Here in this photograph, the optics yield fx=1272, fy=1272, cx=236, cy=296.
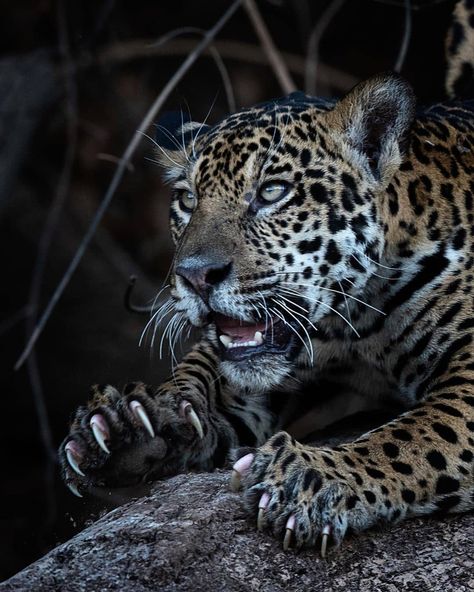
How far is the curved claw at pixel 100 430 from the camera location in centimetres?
475

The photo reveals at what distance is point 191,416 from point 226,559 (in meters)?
1.12

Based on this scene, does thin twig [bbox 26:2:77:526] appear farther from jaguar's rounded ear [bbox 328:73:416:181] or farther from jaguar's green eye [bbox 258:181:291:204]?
jaguar's rounded ear [bbox 328:73:416:181]


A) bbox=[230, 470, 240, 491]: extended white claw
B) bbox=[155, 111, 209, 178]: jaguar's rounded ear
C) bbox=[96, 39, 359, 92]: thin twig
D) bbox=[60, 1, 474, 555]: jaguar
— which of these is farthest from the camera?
bbox=[96, 39, 359, 92]: thin twig

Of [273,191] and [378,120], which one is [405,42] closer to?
[378,120]

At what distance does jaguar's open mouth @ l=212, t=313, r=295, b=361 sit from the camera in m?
4.85

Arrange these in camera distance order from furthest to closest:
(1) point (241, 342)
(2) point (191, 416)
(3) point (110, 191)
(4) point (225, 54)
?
(4) point (225, 54)
(3) point (110, 191)
(2) point (191, 416)
(1) point (241, 342)

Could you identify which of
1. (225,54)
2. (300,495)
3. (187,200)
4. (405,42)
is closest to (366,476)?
(300,495)

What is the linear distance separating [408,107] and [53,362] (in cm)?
629

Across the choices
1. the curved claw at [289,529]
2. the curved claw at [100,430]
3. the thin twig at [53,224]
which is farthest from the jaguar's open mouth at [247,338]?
the thin twig at [53,224]

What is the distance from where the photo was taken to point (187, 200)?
5.18 metres

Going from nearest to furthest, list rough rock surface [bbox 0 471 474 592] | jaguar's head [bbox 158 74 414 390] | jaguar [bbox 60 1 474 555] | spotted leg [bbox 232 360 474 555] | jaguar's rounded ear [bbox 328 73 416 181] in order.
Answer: rough rock surface [bbox 0 471 474 592] < spotted leg [bbox 232 360 474 555] < jaguar [bbox 60 1 474 555] < jaguar's head [bbox 158 74 414 390] < jaguar's rounded ear [bbox 328 73 416 181]

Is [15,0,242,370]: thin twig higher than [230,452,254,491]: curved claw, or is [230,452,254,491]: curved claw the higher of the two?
[15,0,242,370]: thin twig

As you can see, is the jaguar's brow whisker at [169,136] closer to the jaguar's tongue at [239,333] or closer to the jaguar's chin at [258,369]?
the jaguar's tongue at [239,333]

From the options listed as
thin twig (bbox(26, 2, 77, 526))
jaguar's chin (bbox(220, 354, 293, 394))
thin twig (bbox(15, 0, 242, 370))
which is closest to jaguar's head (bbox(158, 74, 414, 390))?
jaguar's chin (bbox(220, 354, 293, 394))
